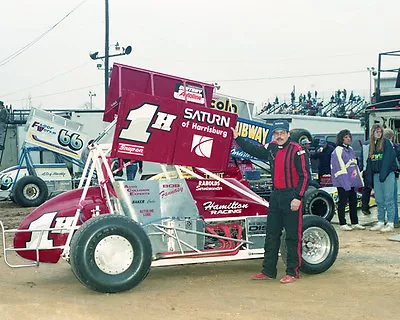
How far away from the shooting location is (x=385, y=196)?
34.9 feet

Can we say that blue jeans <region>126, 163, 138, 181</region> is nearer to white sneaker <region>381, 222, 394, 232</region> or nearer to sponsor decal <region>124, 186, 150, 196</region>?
white sneaker <region>381, 222, 394, 232</region>

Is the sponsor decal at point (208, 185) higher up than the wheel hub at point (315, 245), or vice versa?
the sponsor decal at point (208, 185)

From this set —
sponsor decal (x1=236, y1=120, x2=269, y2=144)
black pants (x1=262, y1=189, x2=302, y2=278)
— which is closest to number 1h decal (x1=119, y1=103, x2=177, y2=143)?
black pants (x1=262, y1=189, x2=302, y2=278)

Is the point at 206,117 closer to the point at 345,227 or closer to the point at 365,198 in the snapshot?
the point at 345,227

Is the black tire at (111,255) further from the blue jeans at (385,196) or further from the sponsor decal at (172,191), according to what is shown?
the blue jeans at (385,196)

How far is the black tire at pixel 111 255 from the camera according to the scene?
238 inches

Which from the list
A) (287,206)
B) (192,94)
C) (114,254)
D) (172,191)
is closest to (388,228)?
(287,206)

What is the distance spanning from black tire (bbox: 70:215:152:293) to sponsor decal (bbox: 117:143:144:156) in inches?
27.0

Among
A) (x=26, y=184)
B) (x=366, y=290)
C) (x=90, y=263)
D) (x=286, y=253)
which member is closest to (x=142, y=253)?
(x=90, y=263)

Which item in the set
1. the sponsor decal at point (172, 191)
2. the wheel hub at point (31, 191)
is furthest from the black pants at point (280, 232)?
the wheel hub at point (31, 191)

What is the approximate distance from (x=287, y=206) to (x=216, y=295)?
128 cm

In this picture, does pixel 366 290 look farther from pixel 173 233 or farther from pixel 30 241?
pixel 30 241

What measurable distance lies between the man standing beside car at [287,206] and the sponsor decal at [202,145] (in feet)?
2.45

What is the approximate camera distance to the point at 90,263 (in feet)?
19.9
